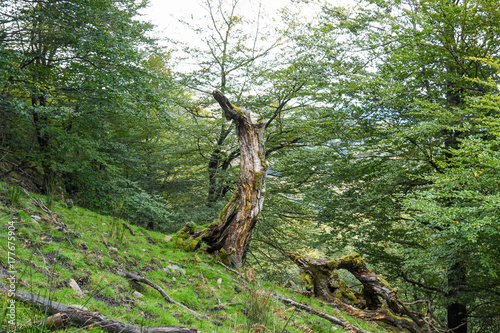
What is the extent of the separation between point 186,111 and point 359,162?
7519 mm

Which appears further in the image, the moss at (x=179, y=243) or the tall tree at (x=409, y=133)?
the tall tree at (x=409, y=133)

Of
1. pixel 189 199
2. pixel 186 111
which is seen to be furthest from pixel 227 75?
pixel 189 199

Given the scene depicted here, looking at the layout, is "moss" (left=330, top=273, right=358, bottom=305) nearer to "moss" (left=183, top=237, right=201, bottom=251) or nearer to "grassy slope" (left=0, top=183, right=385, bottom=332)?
"grassy slope" (left=0, top=183, right=385, bottom=332)

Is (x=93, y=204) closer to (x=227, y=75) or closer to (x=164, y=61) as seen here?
(x=227, y=75)

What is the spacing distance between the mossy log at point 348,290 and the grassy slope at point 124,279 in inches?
23.3

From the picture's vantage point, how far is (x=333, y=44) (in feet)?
33.1

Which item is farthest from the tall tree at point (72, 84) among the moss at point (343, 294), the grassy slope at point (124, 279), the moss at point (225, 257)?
the moss at point (343, 294)

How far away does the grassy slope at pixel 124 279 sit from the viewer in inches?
104

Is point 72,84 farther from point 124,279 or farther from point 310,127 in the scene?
point 310,127

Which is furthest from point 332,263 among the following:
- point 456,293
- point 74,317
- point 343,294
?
point 74,317

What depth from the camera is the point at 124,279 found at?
3510 millimetres

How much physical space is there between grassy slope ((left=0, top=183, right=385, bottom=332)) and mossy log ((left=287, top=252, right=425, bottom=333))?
0.59 meters

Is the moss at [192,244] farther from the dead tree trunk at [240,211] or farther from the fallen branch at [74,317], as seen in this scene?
the fallen branch at [74,317]

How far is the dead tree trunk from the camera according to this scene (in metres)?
6.27
